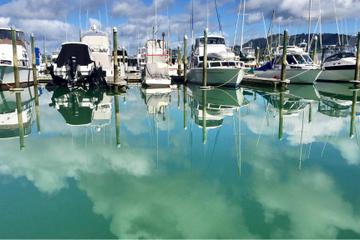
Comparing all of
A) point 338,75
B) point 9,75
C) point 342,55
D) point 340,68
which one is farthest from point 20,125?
point 342,55

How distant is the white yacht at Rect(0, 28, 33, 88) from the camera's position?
85.3 ft

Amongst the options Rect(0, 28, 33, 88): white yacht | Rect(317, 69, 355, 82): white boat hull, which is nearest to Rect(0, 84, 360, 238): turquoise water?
Rect(0, 28, 33, 88): white yacht

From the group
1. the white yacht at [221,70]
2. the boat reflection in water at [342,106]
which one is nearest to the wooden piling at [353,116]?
the boat reflection in water at [342,106]

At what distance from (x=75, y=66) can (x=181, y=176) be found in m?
23.5

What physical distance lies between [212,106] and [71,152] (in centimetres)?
1003

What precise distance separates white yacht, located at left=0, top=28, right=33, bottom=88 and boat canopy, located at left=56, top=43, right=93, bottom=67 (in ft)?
9.74

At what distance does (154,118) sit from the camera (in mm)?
16297

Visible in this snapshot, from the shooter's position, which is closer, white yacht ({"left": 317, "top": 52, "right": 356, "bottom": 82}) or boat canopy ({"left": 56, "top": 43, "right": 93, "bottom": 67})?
boat canopy ({"left": 56, "top": 43, "right": 93, "bottom": 67})

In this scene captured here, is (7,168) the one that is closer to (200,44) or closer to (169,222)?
(169,222)

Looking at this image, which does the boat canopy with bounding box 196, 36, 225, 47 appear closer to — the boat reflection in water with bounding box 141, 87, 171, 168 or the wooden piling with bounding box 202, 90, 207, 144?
the wooden piling with bounding box 202, 90, 207, 144

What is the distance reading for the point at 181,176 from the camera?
26.8 ft

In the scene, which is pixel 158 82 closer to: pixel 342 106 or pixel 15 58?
pixel 15 58

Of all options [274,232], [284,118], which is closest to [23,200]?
[274,232]

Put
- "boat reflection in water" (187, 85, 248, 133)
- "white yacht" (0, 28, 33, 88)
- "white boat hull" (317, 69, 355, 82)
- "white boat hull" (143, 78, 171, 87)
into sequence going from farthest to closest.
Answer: "white boat hull" (317, 69, 355, 82) → "white boat hull" (143, 78, 171, 87) → "white yacht" (0, 28, 33, 88) → "boat reflection in water" (187, 85, 248, 133)
